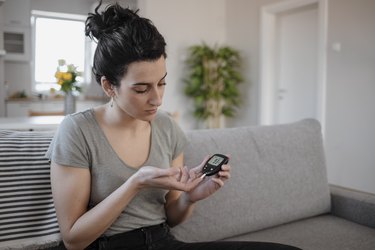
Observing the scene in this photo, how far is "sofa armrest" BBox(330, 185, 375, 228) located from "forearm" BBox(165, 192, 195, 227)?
0.87 metres

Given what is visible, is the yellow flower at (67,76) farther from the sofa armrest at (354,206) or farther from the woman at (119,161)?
the sofa armrest at (354,206)

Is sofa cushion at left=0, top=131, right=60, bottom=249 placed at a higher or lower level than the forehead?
lower

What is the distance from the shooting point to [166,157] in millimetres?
1260

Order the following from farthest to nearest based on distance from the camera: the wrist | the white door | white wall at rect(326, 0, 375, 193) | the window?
the window
the white door
white wall at rect(326, 0, 375, 193)
the wrist

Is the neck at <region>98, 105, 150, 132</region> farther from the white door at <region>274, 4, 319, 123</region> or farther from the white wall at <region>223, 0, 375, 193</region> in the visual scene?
the white door at <region>274, 4, 319, 123</region>

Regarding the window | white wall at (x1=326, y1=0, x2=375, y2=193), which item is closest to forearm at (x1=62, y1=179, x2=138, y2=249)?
white wall at (x1=326, y1=0, x2=375, y2=193)

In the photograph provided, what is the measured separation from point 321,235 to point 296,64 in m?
3.47

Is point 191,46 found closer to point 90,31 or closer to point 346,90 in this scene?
point 346,90

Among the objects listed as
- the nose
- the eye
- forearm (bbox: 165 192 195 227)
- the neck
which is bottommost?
forearm (bbox: 165 192 195 227)

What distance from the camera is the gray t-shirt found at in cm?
107

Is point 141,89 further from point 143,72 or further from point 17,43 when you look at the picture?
point 17,43

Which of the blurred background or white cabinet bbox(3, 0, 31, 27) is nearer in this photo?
the blurred background

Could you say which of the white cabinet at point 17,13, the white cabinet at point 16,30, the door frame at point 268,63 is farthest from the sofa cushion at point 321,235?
the white cabinet at point 17,13

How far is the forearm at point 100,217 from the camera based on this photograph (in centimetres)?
Answer: 102
